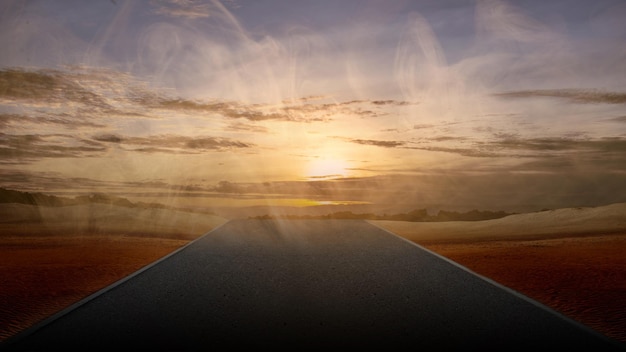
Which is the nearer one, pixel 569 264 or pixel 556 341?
pixel 556 341

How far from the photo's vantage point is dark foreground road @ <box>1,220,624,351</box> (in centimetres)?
639

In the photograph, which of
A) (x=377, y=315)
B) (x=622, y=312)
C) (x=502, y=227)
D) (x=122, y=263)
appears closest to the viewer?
(x=377, y=315)

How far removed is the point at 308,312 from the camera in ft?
25.9

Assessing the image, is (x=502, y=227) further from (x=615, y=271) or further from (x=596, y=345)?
(x=596, y=345)

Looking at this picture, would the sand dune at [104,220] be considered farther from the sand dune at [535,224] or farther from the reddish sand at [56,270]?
the sand dune at [535,224]

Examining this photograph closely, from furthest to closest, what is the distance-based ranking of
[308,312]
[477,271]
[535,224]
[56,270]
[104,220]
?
[104,220]
[535,224]
[56,270]
[477,271]
[308,312]

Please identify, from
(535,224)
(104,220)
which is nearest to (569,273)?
(535,224)

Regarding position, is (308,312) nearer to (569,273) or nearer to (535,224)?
(569,273)

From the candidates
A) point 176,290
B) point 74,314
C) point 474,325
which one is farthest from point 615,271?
point 74,314

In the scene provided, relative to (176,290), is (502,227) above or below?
above

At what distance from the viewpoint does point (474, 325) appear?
724cm

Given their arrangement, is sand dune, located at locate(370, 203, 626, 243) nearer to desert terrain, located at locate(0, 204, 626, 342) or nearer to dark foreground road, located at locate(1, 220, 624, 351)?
desert terrain, located at locate(0, 204, 626, 342)

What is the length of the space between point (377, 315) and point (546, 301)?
4799 millimetres

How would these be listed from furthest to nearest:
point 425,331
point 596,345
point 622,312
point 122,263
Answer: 1. point 122,263
2. point 622,312
3. point 425,331
4. point 596,345
